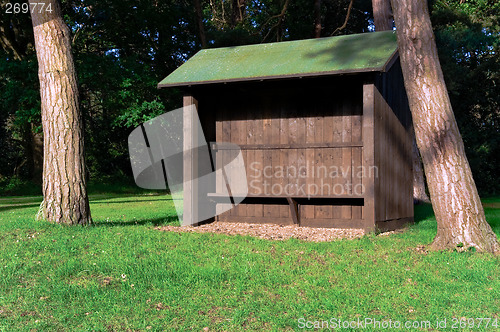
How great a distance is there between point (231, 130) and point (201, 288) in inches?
233

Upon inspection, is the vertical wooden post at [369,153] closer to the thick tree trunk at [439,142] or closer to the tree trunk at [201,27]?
the thick tree trunk at [439,142]

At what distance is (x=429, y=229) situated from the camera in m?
10.0

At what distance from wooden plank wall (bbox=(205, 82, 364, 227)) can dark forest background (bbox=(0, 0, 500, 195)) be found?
1009cm

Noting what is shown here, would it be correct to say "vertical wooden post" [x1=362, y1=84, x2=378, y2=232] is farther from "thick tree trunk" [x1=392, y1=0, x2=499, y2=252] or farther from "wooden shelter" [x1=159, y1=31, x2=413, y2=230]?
"thick tree trunk" [x1=392, y1=0, x2=499, y2=252]

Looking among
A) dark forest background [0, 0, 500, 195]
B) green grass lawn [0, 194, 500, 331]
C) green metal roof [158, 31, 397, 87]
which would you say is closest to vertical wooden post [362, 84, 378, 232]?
green metal roof [158, 31, 397, 87]

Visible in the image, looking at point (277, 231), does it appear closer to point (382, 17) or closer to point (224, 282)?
point (224, 282)

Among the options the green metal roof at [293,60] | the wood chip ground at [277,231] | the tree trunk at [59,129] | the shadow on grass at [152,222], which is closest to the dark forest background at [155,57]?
the green metal roof at [293,60]

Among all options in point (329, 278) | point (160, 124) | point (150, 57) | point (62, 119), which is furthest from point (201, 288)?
point (150, 57)

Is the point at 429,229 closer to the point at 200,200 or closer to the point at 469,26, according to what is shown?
the point at 200,200

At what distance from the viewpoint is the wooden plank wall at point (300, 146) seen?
1034cm

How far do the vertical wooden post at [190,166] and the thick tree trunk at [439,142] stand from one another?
4.70 meters

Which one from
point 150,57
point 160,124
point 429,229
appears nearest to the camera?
point 429,229

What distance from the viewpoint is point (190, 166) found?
10.8 meters

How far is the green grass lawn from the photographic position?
510cm
